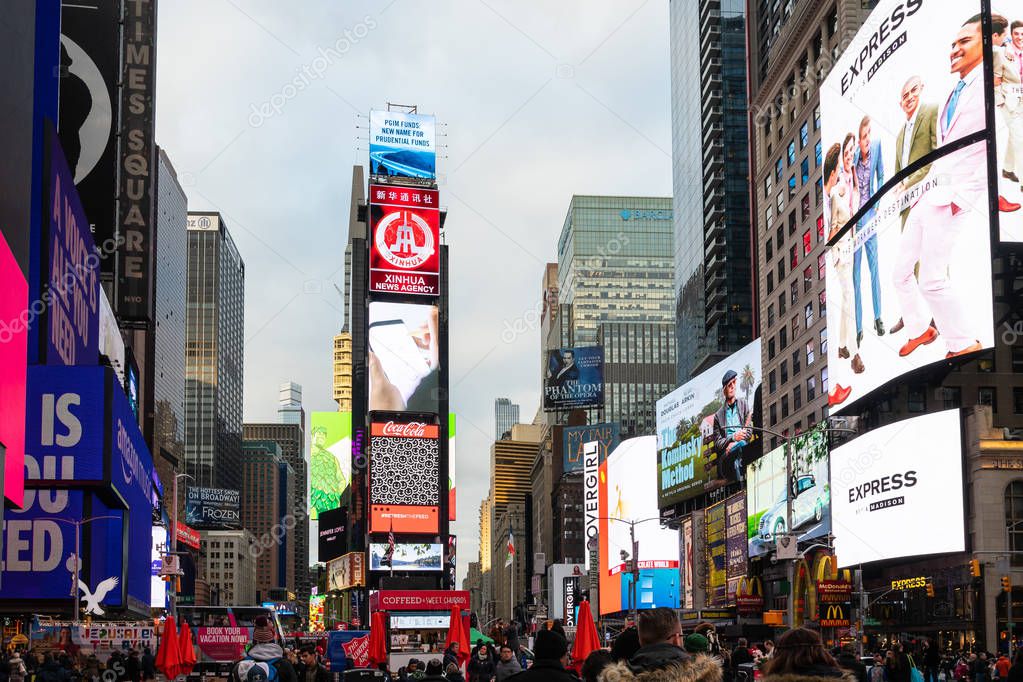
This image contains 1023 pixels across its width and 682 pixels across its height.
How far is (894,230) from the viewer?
205 ft

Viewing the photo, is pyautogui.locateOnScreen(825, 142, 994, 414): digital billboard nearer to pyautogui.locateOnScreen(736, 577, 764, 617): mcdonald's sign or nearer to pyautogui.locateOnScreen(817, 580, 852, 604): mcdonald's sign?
pyautogui.locateOnScreen(817, 580, 852, 604): mcdonald's sign

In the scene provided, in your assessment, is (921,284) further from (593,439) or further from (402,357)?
(593,439)

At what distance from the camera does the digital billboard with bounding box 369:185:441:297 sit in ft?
424

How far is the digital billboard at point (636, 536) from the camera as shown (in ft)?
395

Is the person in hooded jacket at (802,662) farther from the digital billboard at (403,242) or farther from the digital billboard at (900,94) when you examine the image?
the digital billboard at (403,242)

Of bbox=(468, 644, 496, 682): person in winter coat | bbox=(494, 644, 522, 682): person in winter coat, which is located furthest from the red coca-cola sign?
bbox=(494, 644, 522, 682): person in winter coat

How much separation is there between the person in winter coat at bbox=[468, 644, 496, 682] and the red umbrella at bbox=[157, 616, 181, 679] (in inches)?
396

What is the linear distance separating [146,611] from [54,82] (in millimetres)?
19262

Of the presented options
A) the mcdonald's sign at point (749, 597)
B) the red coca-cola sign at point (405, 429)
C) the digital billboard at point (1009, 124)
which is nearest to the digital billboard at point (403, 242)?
the red coca-cola sign at point (405, 429)

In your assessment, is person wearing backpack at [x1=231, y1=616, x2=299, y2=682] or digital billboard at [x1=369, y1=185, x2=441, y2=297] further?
digital billboard at [x1=369, y1=185, x2=441, y2=297]

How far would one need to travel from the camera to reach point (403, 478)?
131 meters

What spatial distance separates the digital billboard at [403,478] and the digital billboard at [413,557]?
2.30 m

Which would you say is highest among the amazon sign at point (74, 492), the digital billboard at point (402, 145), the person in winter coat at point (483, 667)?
the digital billboard at point (402, 145)

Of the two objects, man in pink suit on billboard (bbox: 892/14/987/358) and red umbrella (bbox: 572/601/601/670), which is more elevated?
man in pink suit on billboard (bbox: 892/14/987/358)
